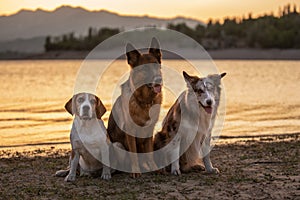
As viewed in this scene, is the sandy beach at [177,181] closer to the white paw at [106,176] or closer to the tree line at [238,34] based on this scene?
the white paw at [106,176]

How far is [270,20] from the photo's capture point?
84.0 m

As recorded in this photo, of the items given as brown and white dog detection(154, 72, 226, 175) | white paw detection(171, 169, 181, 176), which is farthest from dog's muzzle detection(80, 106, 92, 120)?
white paw detection(171, 169, 181, 176)

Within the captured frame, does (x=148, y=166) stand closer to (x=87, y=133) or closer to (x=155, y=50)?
(x=87, y=133)

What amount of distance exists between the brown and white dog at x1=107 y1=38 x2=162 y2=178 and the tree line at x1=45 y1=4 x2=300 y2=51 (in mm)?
58840

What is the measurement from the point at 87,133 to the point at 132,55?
138 centimetres

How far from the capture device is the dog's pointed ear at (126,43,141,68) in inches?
343

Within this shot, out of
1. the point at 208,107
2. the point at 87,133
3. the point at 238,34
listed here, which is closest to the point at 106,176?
the point at 87,133

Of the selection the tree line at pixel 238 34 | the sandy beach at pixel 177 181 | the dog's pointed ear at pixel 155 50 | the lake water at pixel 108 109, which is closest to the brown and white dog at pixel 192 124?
the sandy beach at pixel 177 181

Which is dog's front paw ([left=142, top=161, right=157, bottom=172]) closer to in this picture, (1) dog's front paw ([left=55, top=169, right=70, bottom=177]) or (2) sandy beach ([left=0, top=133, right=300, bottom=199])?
(2) sandy beach ([left=0, top=133, right=300, bottom=199])

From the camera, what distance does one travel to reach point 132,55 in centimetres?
874

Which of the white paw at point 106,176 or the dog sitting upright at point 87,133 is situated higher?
the dog sitting upright at point 87,133

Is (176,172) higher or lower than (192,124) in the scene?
lower

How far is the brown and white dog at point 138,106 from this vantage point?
28.4ft

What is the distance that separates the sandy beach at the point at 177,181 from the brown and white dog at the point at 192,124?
24cm
